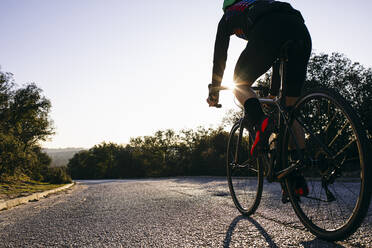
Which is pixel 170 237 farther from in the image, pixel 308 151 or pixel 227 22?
pixel 227 22

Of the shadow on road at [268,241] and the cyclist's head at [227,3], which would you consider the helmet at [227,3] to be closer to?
the cyclist's head at [227,3]

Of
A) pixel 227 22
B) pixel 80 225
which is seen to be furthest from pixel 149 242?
pixel 227 22

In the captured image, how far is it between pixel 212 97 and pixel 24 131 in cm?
4397

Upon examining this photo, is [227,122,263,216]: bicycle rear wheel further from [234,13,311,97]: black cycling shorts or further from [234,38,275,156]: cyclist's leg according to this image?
[234,13,311,97]: black cycling shorts

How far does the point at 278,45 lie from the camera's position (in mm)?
2143

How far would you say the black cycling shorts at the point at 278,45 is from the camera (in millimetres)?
2104

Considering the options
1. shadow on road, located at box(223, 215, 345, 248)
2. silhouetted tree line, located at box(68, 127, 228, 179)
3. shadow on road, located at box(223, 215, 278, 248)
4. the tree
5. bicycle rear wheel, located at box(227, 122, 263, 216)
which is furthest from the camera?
the tree

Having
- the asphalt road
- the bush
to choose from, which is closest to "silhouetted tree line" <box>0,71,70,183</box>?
the bush

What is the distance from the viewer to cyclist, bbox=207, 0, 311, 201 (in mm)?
2117

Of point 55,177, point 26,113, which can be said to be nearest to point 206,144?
point 55,177

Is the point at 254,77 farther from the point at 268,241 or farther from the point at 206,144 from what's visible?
the point at 206,144

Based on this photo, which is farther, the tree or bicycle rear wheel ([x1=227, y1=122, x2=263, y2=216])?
the tree

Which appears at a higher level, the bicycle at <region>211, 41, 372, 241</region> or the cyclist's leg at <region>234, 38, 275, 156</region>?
the cyclist's leg at <region>234, 38, 275, 156</region>

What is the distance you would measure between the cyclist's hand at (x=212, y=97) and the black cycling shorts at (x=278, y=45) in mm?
635
